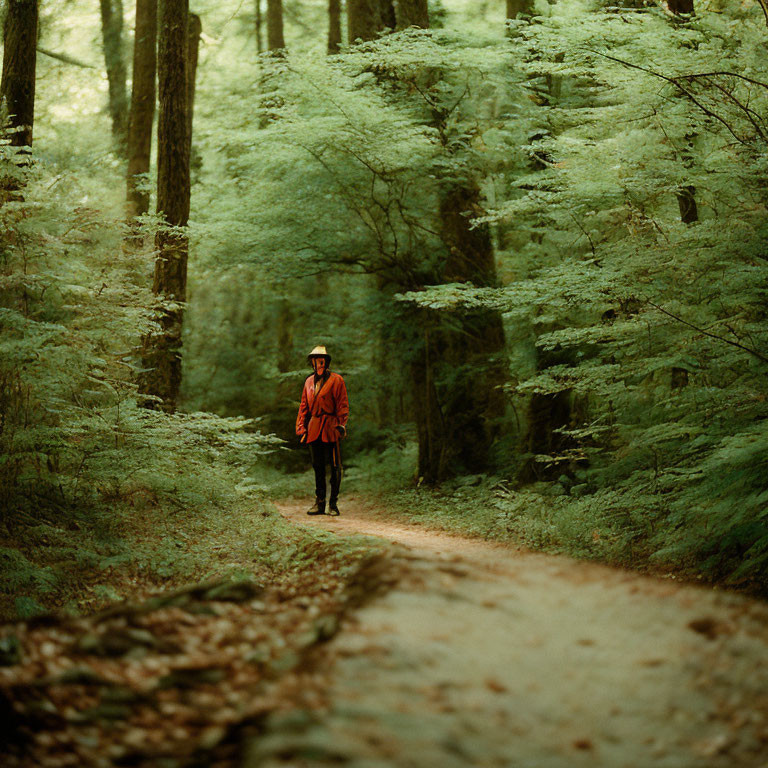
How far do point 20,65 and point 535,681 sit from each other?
33.1 ft

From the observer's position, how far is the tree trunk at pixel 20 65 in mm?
9664

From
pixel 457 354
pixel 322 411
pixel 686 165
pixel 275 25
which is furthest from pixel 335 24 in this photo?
pixel 686 165

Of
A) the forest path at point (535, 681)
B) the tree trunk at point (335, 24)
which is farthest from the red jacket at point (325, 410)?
the tree trunk at point (335, 24)

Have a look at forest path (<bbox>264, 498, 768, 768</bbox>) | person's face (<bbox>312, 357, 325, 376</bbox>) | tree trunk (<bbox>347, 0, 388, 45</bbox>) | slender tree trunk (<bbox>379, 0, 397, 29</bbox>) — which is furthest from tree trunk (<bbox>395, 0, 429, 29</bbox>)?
forest path (<bbox>264, 498, 768, 768</bbox>)

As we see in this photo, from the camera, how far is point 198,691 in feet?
10.5

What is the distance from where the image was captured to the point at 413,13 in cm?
1384

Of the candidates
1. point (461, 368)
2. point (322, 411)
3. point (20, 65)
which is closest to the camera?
point (20, 65)

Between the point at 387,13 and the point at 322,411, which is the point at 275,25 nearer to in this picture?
the point at 387,13

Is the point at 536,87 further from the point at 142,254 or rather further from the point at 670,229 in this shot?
the point at 142,254

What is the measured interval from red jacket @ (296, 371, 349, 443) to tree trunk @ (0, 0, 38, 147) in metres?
4.93

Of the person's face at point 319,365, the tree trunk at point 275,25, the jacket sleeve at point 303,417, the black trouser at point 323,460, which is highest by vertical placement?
the tree trunk at point 275,25

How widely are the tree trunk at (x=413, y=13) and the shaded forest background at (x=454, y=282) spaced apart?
0.30 feet

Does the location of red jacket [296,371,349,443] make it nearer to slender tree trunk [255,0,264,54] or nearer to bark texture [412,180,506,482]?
bark texture [412,180,506,482]

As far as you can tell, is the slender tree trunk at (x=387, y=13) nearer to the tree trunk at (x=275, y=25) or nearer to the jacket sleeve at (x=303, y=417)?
the tree trunk at (x=275, y=25)
